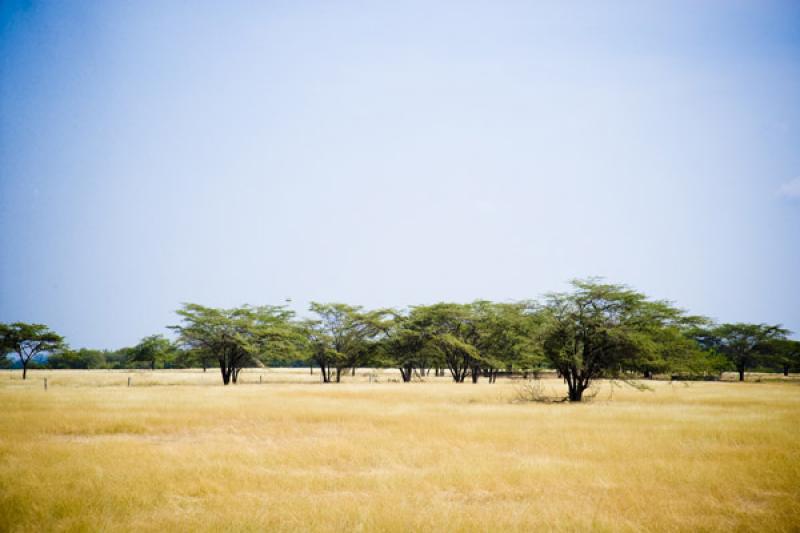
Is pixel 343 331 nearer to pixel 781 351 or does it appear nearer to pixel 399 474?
pixel 399 474

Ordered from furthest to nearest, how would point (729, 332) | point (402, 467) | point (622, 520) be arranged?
point (729, 332), point (402, 467), point (622, 520)

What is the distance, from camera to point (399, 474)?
37.2 ft

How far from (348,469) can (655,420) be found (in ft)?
54.3

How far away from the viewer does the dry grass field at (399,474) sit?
835 centimetres

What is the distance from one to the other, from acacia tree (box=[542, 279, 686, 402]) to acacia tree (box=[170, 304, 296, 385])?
36375mm

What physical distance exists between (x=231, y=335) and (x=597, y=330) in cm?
4127

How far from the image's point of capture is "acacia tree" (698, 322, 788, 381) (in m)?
76.4

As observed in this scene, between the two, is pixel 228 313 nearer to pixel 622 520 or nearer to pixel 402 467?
pixel 402 467

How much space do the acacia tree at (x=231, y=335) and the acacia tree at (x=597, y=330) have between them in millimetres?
36375

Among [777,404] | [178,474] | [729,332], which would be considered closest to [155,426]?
[178,474]

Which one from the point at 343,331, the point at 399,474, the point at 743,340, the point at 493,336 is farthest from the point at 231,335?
the point at 743,340

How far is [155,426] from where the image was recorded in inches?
776

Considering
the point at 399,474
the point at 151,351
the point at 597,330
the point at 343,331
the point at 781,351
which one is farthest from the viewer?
the point at 151,351

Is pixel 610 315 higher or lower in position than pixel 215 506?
higher
